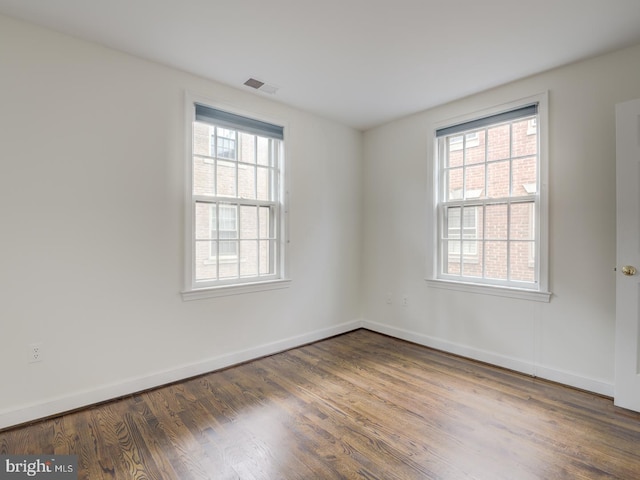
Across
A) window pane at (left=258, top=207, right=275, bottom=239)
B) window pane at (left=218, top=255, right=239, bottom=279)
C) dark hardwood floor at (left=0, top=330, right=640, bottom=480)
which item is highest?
window pane at (left=258, top=207, right=275, bottom=239)

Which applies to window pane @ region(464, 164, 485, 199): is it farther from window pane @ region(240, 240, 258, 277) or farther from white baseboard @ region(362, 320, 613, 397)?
window pane @ region(240, 240, 258, 277)

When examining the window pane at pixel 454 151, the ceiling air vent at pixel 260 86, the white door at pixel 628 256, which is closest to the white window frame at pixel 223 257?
the ceiling air vent at pixel 260 86

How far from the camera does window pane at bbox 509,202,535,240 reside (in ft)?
9.73

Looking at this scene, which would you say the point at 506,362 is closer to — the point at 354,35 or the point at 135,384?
the point at 354,35

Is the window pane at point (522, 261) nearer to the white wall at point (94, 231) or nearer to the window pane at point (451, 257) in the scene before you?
the window pane at point (451, 257)

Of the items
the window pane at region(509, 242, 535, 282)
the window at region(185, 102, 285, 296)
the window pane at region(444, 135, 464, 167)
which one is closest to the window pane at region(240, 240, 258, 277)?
the window at region(185, 102, 285, 296)

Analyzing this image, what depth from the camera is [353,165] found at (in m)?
4.24

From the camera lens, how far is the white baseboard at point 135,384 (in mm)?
2111

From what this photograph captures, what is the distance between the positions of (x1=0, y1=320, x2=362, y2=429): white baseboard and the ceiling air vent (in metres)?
2.50

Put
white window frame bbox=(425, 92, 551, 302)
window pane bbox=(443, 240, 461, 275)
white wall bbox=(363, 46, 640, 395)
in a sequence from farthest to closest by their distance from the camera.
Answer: window pane bbox=(443, 240, 461, 275) < white window frame bbox=(425, 92, 551, 302) < white wall bbox=(363, 46, 640, 395)

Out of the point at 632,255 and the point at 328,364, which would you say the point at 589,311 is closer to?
the point at 632,255

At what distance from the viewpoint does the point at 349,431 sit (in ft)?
6.75

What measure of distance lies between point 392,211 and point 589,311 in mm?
2068

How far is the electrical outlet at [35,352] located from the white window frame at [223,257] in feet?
3.15
